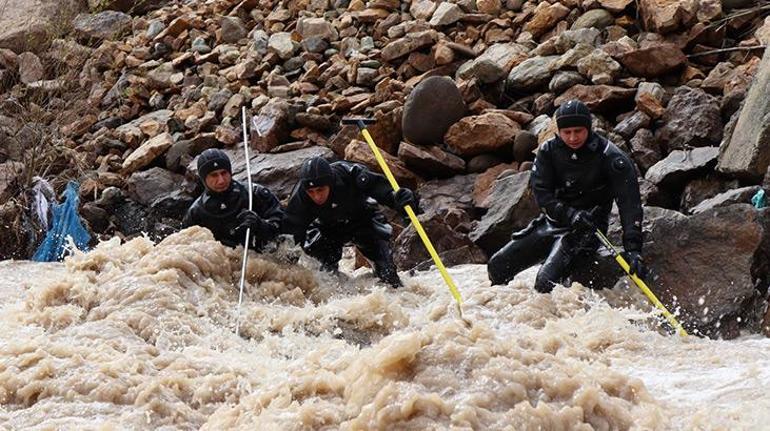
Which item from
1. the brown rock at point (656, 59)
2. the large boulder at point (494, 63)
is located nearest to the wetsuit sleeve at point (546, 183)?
the brown rock at point (656, 59)

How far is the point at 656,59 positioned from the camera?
405 inches

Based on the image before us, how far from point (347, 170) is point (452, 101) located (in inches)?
152

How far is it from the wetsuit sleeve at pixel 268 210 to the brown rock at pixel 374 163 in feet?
10.7

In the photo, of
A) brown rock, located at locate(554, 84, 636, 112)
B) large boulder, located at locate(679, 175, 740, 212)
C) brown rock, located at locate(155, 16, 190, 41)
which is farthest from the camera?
brown rock, located at locate(155, 16, 190, 41)

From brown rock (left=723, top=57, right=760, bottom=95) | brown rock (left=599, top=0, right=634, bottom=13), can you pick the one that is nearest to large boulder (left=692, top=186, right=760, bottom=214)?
brown rock (left=723, top=57, right=760, bottom=95)

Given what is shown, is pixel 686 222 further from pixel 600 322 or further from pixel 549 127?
pixel 549 127

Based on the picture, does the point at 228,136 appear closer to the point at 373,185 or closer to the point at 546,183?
the point at 373,185

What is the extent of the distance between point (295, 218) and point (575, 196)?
7.03 ft

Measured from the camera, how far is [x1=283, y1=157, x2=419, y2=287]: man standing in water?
6.86m

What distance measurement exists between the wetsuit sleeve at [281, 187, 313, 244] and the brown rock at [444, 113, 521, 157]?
12.3 ft

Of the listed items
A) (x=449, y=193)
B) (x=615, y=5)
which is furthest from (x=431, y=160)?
(x=615, y=5)

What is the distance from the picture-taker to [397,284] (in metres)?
7.29

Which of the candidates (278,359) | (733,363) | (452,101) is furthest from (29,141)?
(733,363)

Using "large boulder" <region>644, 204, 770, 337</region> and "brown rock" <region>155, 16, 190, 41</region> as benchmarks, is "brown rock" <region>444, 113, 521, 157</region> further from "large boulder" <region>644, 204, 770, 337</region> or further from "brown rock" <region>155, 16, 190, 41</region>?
"brown rock" <region>155, 16, 190, 41</region>
